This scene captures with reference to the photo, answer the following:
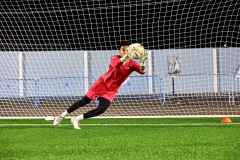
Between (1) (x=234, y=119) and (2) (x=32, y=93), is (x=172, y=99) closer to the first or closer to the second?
(2) (x=32, y=93)

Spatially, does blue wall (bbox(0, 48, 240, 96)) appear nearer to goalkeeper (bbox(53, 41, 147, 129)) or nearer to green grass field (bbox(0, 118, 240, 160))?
goalkeeper (bbox(53, 41, 147, 129))

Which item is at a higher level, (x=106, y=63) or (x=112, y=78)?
(x=112, y=78)

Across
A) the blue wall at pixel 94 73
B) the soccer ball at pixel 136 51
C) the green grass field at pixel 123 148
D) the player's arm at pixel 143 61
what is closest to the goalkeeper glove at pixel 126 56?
the soccer ball at pixel 136 51

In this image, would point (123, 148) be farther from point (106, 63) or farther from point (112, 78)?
point (106, 63)

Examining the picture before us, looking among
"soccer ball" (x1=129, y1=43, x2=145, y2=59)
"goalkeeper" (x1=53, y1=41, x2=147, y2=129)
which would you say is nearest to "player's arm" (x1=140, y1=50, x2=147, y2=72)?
Result: "soccer ball" (x1=129, y1=43, x2=145, y2=59)

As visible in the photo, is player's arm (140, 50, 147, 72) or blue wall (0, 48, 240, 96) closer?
player's arm (140, 50, 147, 72)

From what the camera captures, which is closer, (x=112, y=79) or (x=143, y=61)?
(x=143, y=61)

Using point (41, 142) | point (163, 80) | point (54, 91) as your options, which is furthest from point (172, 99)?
point (41, 142)

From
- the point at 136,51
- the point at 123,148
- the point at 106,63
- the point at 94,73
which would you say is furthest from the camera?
the point at 94,73

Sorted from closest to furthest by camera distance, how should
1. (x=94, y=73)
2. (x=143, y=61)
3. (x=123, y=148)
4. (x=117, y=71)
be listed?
(x=123, y=148)
(x=143, y=61)
(x=117, y=71)
(x=94, y=73)

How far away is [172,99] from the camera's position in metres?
19.3

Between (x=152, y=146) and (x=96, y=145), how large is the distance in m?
0.63

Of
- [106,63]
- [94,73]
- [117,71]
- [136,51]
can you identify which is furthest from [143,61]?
[94,73]

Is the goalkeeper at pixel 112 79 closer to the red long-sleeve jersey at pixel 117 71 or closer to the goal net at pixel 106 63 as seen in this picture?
the red long-sleeve jersey at pixel 117 71
